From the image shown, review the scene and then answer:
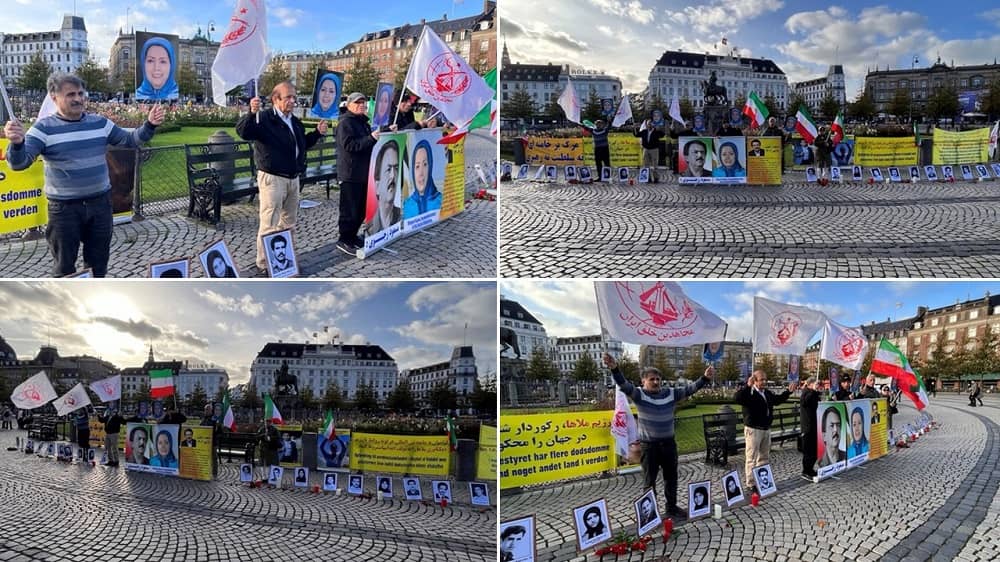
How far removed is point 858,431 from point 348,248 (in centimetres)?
746

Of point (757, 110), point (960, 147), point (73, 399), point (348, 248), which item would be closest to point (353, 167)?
point (348, 248)

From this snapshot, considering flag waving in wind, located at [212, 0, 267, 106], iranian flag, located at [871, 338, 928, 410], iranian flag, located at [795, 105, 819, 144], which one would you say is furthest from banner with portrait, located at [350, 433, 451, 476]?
iranian flag, located at [795, 105, 819, 144]

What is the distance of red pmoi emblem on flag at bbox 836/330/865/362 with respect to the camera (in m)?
8.96

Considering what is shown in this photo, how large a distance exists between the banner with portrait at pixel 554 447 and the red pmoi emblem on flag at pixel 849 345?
12.6ft

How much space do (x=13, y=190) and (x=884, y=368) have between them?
12.5 meters

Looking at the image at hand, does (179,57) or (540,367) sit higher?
(179,57)

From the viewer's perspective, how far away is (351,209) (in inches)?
358

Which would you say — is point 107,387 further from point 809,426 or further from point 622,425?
point 809,426

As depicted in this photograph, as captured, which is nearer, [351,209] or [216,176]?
[351,209]

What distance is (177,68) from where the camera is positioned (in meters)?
7.89

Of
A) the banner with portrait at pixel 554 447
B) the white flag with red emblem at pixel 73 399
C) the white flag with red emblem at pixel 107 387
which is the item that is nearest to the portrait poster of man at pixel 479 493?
the banner with portrait at pixel 554 447

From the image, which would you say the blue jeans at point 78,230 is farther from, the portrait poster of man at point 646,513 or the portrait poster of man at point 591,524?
the portrait poster of man at point 646,513

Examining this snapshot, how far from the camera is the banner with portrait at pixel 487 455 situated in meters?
8.76

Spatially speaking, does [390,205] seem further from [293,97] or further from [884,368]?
[884,368]
